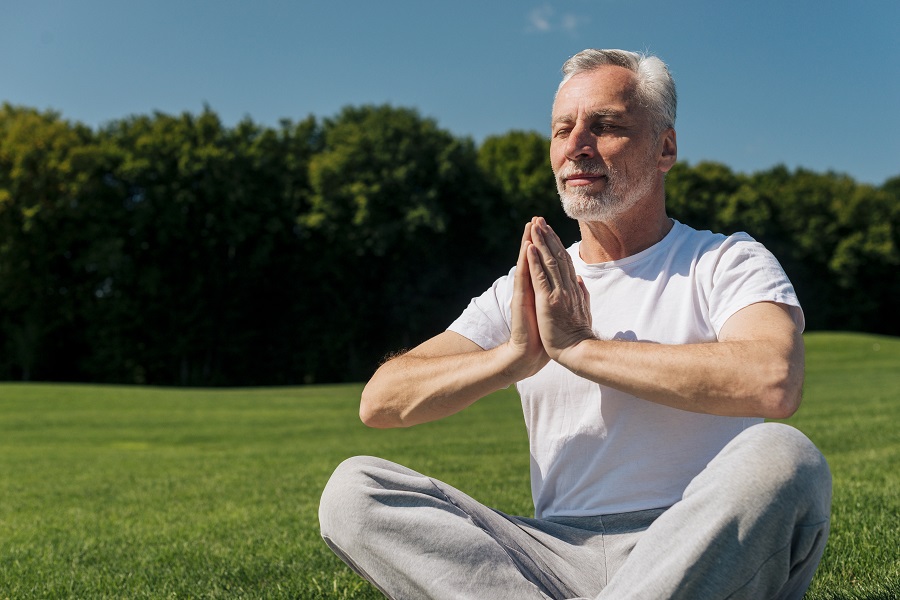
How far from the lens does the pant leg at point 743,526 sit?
2.34 m

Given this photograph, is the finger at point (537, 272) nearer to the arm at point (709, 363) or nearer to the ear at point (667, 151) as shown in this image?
the arm at point (709, 363)

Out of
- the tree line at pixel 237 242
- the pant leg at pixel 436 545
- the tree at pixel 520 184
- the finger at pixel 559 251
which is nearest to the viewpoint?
the pant leg at pixel 436 545

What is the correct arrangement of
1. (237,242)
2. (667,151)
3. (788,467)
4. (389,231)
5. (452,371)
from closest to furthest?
(788,467) < (452,371) < (667,151) < (237,242) < (389,231)

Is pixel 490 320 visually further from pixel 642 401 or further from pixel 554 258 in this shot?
pixel 642 401

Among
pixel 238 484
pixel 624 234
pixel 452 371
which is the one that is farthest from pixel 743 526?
pixel 238 484

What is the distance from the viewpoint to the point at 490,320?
3.57 meters

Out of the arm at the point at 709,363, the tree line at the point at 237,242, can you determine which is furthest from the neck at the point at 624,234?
the tree line at the point at 237,242

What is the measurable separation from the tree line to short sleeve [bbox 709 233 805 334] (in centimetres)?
4124

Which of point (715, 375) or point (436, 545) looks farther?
point (436, 545)

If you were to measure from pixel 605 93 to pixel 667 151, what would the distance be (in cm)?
36

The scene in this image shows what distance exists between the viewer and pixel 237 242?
4419 centimetres

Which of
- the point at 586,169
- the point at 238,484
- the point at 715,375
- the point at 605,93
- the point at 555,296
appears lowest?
the point at 238,484

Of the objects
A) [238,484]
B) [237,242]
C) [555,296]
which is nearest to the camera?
[555,296]

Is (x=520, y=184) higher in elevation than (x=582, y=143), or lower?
higher
